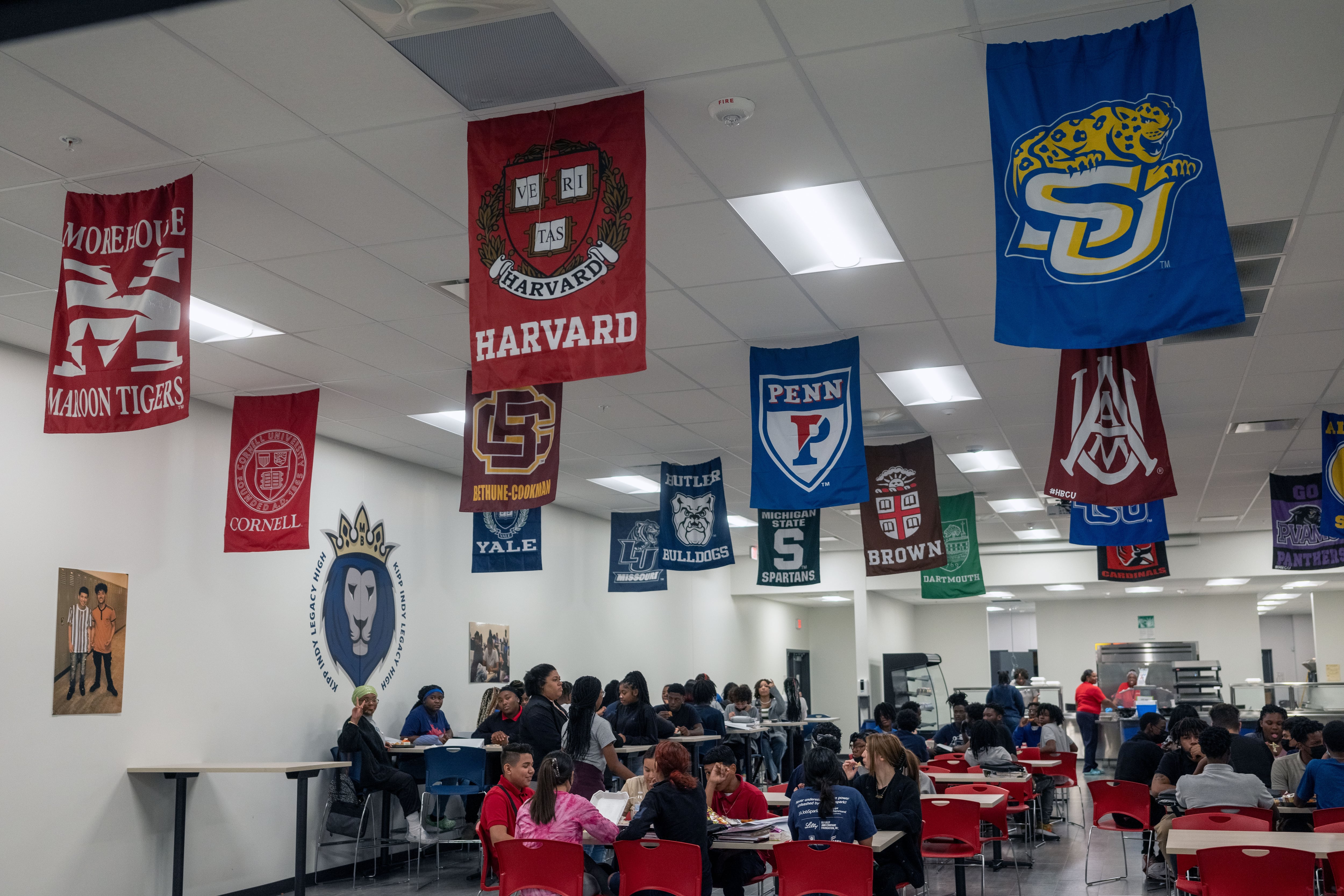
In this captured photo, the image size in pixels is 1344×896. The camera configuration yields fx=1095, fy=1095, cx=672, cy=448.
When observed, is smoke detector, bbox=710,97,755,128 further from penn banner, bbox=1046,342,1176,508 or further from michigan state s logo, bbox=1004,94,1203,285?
penn banner, bbox=1046,342,1176,508

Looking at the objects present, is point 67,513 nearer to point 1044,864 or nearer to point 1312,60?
point 1312,60

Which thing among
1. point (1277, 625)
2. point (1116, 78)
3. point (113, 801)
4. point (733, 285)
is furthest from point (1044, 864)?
point (1277, 625)

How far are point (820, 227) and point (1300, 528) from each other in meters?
8.68

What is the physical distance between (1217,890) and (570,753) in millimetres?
4106

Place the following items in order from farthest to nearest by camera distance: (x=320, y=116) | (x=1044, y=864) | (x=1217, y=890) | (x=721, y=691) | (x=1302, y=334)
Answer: (x=721, y=691) < (x=1044, y=864) < (x=1302, y=334) < (x=1217, y=890) < (x=320, y=116)

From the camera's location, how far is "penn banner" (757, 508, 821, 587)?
37.3ft

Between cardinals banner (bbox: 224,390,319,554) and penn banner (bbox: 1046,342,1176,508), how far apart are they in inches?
215

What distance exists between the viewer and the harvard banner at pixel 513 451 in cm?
706

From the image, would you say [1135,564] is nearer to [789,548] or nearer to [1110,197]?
[789,548]

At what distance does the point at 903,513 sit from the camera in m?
10.3

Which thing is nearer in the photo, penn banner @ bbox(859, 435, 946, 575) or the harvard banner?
the harvard banner

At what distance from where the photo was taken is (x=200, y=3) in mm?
1351

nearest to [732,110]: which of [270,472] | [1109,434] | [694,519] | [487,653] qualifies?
[1109,434]

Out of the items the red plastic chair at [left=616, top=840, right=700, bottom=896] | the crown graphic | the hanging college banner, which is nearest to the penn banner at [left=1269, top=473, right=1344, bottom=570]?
the hanging college banner
